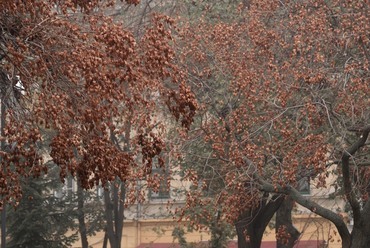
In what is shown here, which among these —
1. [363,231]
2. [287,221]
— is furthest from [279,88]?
[287,221]

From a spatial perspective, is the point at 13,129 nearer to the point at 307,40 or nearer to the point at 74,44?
the point at 74,44

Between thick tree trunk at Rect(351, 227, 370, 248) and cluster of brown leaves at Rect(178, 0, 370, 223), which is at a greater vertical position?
cluster of brown leaves at Rect(178, 0, 370, 223)

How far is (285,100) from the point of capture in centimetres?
2659

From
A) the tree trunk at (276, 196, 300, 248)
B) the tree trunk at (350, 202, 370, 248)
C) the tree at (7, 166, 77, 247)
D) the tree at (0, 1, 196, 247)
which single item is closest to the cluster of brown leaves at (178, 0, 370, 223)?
the tree trunk at (350, 202, 370, 248)

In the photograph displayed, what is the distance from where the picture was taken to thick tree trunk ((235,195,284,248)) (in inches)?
1359

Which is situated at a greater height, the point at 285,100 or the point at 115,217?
the point at 285,100

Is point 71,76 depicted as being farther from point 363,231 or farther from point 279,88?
point 279,88

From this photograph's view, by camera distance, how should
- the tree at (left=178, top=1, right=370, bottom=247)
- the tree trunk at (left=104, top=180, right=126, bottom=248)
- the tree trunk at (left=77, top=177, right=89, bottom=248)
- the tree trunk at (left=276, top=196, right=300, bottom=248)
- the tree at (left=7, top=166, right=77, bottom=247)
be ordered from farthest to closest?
1. the tree trunk at (left=77, top=177, right=89, bottom=248)
2. the tree trunk at (left=104, top=180, right=126, bottom=248)
3. the tree at (left=7, top=166, right=77, bottom=247)
4. the tree trunk at (left=276, top=196, right=300, bottom=248)
5. the tree at (left=178, top=1, right=370, bottom=247)

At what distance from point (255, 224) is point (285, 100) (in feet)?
30.9

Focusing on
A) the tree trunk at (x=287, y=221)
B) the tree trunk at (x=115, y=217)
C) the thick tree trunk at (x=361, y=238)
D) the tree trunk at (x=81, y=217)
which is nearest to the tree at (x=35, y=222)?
the tree trunk at (x=115, y=217)

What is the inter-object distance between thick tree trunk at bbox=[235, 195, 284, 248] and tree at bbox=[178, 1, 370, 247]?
3537mm

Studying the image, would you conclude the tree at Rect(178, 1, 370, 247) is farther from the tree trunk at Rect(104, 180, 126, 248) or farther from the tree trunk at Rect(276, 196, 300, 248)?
the tree trunk at Rect(104, 180, 126, 248)

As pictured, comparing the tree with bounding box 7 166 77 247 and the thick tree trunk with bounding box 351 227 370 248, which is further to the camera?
the tree with bounding box 7 166 77 247

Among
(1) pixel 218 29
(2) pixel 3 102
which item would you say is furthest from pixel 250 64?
(2) pixel 3 102
